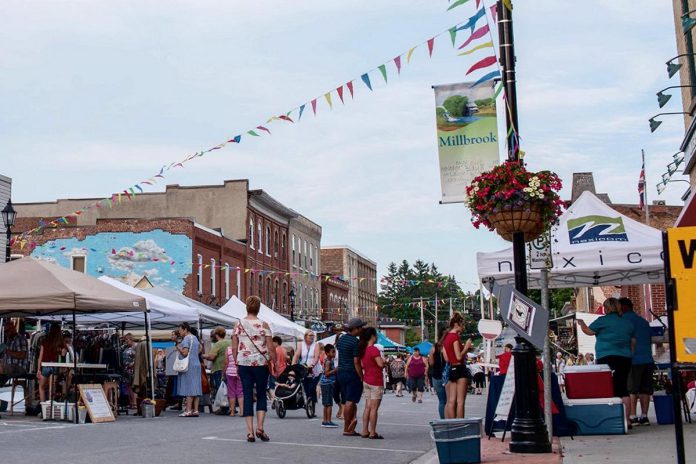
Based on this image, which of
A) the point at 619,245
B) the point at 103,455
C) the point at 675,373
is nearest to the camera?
the point at 675,373

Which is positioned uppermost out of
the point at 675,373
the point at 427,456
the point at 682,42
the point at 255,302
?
the point at 682,42

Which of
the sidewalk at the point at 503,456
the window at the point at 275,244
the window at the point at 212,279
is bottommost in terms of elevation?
the sidewalk at the point at 503,456

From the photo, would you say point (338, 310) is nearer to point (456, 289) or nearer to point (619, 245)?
point (619, 245)

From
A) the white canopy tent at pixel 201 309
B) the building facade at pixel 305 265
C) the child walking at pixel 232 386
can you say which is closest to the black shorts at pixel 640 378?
the child walking at pixel 232 386

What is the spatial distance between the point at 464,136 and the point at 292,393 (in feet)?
26.9

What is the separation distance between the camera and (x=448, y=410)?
12547 millimetres

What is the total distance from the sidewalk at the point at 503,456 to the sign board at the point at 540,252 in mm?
2091

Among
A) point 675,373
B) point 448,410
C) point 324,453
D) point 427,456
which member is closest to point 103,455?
point 324,453

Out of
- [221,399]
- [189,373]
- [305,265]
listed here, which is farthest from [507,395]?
[305,265]

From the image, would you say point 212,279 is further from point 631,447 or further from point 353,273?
point 353,273

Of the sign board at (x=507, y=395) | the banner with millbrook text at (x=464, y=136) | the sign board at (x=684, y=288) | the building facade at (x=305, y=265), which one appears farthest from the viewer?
the building facade at (x=305, y=265)

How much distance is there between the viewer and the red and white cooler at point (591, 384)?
40.0 feet

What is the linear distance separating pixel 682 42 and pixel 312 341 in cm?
1033

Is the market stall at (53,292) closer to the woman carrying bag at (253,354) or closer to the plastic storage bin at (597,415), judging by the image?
the woman carrying bag at (253,354)
